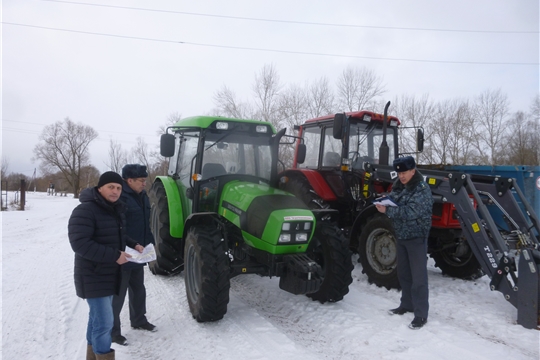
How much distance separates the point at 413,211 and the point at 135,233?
120 inches

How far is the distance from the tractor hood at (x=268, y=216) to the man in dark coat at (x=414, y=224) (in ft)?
3.06

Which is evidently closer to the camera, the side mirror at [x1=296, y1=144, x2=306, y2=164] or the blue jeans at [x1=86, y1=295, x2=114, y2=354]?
the blue jeans at [x1=86, y1=295, x2=114, y2=354]

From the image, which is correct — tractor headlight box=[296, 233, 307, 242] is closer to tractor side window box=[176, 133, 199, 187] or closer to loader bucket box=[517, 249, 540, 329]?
tractor side window box=[176, 133, 199, 187]

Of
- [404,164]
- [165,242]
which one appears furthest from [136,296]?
[404,164]

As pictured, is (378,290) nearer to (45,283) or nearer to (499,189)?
(499,189)

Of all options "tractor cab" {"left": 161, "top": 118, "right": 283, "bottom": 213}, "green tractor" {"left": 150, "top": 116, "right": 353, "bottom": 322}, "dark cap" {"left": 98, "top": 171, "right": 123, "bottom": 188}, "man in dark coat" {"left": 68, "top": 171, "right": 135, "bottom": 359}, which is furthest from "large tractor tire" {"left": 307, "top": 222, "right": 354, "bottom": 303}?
"dark cap" {"left": 98, "top": 171, "right": 123, "bottom": 188}

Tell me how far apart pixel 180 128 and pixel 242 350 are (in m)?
3.28

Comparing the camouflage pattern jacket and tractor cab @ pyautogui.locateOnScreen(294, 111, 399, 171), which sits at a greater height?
tractor cab @ pyautogui.locateOnScreen(294, 111, 399, 171)

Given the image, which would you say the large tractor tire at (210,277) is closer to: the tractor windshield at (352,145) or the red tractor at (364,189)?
the red tractor at (364,189)

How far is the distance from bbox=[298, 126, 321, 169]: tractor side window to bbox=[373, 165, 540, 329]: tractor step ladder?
95.8 inches

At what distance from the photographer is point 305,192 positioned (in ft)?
21.3

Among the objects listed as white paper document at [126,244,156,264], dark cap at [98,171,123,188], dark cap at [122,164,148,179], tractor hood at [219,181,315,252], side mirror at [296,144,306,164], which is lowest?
white paper document at [126,244,156,264]

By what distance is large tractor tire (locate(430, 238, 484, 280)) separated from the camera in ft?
19.2

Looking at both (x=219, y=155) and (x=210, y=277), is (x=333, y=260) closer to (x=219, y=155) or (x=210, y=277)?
(x=210, y=277)
